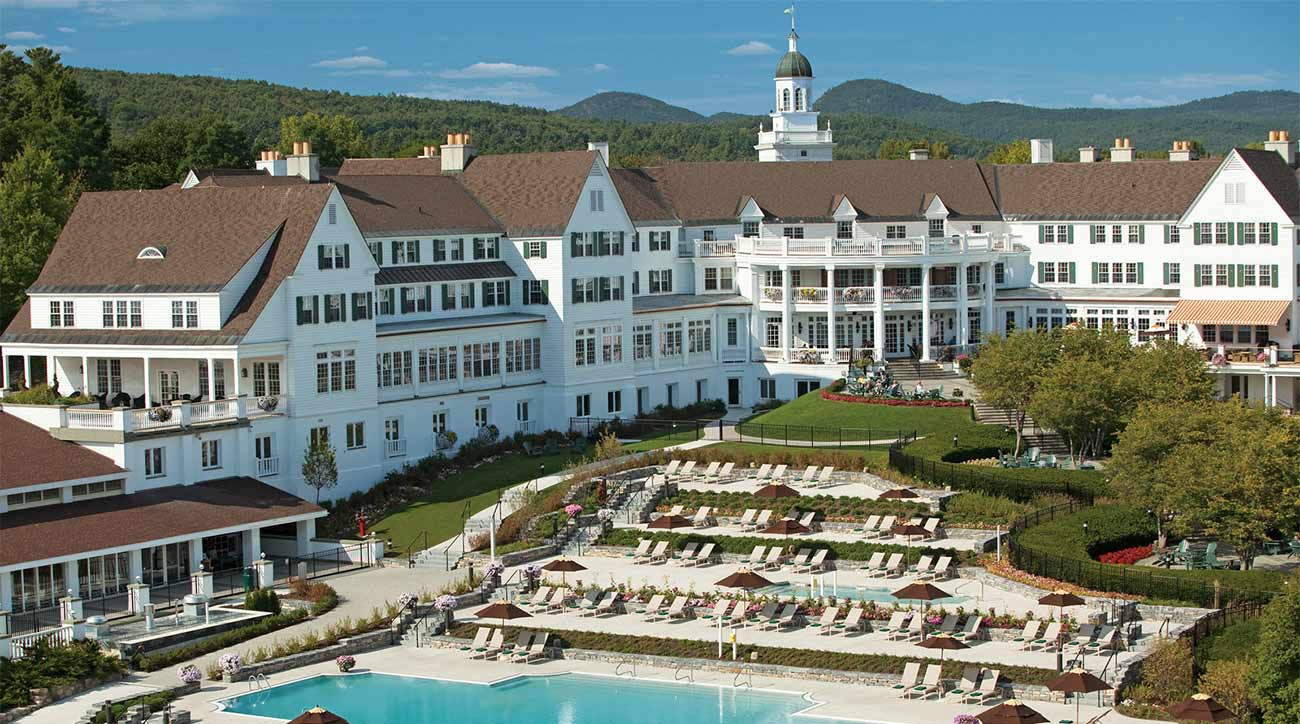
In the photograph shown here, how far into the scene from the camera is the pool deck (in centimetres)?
4162

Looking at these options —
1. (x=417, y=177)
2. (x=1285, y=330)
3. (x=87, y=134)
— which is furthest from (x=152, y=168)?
(x=1285, y=330)

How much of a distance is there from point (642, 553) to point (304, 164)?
Result: 1141 inches

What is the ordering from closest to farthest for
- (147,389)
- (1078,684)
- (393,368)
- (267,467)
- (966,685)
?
(1078,684), (966,685), (267,467), (147,389), (393,368)

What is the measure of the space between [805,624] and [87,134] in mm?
60131

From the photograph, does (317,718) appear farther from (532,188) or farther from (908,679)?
(532,188)

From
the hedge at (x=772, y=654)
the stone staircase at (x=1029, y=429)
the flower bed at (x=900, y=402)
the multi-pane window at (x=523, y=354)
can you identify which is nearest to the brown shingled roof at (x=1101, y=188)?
the stone staircase at (x=1029, y=429)

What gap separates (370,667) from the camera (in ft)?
156

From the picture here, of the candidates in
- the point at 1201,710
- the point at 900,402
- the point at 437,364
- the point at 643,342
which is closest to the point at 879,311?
the point at 900,402

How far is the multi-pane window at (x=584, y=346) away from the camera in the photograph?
3049 inches

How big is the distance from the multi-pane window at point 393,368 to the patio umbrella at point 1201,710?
1425 inches

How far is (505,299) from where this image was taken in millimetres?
78125

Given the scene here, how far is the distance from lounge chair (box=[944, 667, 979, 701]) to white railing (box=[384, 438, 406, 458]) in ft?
100

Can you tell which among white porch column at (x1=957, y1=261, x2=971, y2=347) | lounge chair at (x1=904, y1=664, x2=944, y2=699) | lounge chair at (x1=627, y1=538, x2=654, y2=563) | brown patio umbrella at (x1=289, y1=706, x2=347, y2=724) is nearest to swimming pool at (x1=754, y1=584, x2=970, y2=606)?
lounge chair at (x1=627, y1=538, x2=654, y2=563)

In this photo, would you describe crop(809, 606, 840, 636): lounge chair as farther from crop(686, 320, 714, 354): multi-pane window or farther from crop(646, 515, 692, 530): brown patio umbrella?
crop(686, 320, 714, 354): multi-pane window
